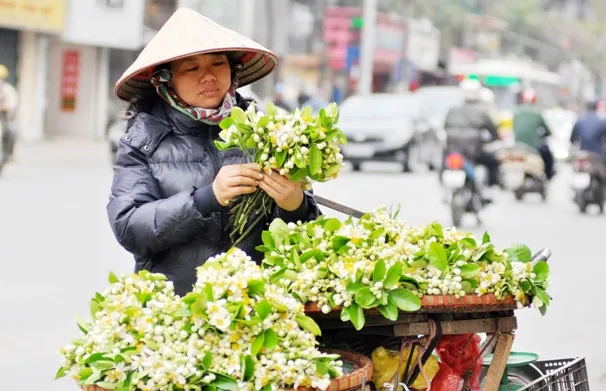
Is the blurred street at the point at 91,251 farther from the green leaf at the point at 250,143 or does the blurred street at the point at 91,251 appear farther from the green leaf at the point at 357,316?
the green leaf at the point at 357,316

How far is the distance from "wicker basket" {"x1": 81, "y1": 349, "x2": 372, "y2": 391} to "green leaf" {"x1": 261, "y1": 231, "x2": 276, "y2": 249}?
0.31 meters

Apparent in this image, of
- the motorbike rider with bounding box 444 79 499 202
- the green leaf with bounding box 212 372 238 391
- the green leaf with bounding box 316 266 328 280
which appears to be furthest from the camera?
the motorbike rider with bounding box 444 79 499 202

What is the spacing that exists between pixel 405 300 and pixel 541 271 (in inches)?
21.9

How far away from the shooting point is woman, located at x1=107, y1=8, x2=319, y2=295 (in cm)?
346

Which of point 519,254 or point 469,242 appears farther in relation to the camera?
point 519,254

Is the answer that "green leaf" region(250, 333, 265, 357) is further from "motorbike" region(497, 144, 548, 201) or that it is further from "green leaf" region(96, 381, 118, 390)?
"motorbike" region(497, 144, 548, 201)

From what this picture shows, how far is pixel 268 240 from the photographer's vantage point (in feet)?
10.8

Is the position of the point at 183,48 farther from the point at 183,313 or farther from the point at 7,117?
the point at 7,117

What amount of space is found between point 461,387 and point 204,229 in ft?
2.80

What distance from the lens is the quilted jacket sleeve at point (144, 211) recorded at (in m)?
3.38

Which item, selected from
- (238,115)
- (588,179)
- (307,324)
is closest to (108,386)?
(307,324)

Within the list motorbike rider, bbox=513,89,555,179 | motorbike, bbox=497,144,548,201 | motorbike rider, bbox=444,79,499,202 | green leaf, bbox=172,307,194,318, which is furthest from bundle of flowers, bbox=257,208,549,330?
motorbike rider, bbox=513,89,555,179

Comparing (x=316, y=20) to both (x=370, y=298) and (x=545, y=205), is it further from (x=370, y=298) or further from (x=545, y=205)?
(x=370, y=298)


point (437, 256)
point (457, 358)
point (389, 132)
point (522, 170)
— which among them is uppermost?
point (437, 256)
